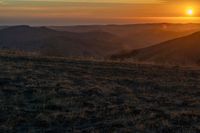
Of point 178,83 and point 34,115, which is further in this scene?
point 178,83

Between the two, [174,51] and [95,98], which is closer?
[95,98]

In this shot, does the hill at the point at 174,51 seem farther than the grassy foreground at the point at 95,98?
Yes

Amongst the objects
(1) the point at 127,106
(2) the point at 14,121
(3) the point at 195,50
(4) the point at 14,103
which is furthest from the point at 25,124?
(3) the point at 195,50

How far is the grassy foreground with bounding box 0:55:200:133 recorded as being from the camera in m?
9.80

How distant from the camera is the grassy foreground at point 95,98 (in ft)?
32.1

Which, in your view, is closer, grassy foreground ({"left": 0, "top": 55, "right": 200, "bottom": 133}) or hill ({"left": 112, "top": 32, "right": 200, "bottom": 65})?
grassy foreground ({"left": 0, "top": 55, "right": 200, "bottom": 133})

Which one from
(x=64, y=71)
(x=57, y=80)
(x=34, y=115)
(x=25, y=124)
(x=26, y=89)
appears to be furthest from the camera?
(x=64, y=71)

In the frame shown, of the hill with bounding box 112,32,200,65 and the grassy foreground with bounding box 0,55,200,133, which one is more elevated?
the hill with bounding box 112,32,200,65

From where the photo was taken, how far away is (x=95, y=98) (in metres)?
12.5

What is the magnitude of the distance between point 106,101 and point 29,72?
4.92 metres

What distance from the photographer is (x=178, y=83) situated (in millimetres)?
15742

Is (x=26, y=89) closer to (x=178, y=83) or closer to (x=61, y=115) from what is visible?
(x=61, y=115)

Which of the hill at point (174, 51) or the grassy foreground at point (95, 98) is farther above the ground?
the hill at point (174, 51)

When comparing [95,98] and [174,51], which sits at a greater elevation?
[174,51]
